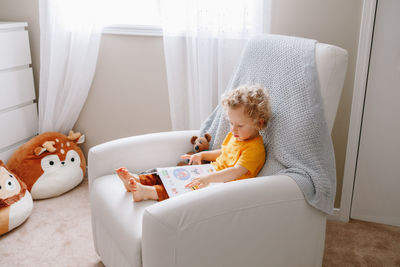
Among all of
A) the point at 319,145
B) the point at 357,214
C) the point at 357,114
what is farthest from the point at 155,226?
the point at 357,214

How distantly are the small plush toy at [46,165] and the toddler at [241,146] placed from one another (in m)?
1.07

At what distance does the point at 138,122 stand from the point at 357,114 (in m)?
1.38

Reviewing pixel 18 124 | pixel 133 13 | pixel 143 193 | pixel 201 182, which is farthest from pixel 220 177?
pixel 18 124

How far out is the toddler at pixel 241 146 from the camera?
5.23 feet

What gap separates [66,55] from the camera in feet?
8.66

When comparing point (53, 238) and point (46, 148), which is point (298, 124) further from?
point (46, 148)

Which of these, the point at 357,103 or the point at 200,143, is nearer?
the point at 200,143

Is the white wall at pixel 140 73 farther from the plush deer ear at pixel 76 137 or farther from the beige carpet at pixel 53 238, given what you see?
the beige carpet at pixel 53 238

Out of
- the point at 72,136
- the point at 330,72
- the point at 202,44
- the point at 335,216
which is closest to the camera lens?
the point at 330,72

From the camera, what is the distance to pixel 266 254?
1463mm

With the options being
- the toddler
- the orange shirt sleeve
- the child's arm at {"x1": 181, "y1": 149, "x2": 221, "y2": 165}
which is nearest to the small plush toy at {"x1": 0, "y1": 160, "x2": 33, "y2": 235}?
the toddler

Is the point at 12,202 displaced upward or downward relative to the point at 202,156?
downward

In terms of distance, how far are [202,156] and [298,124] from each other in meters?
0.49

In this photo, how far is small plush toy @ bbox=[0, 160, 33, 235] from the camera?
2137 mm
